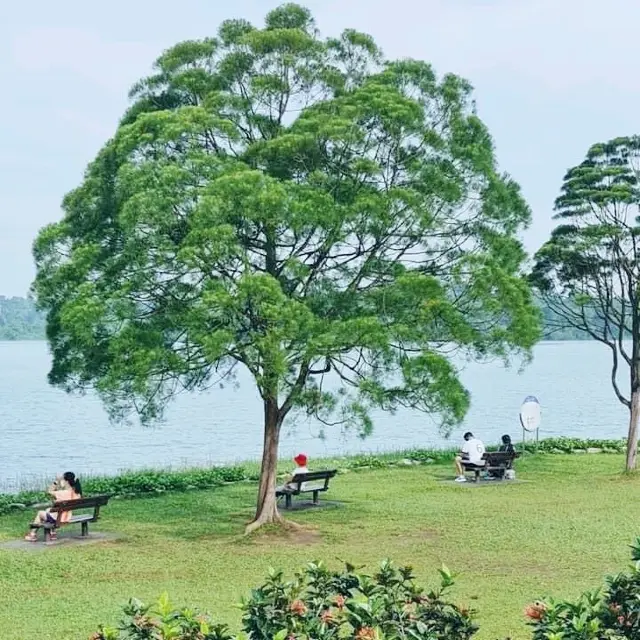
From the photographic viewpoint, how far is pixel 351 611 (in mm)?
4617

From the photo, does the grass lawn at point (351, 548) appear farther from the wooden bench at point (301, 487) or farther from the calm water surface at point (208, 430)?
the calm water surface at point (208, 430)

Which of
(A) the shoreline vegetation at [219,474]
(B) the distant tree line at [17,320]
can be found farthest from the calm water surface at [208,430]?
(B) the distant tree line at [17,320]

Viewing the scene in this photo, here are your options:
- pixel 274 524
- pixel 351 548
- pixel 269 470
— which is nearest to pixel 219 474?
pixel 269 470

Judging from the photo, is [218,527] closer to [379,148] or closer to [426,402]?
[426,402]

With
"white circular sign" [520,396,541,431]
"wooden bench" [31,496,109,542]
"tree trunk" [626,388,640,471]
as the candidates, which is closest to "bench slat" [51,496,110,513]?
"wooden bench" [31,496,109,542]

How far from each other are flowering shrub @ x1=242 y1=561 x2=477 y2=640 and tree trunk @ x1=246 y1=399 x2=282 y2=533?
908cm

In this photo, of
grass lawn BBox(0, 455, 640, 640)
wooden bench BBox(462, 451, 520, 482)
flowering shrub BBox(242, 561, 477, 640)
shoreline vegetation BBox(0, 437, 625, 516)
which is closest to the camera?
flowering shrub BBox(242, 561, 477, 640)

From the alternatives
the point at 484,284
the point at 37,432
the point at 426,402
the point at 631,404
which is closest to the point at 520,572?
the point at 426,402

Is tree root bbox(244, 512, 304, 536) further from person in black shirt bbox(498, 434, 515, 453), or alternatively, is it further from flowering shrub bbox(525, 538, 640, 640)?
flowering shrub bbox(525, 538, 640, 640)

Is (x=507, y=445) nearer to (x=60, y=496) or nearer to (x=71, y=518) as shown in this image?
(x=60, y=496)

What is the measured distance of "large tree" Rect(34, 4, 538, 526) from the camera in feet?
41.5

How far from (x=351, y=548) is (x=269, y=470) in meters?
2.29

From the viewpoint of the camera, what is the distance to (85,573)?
11.5 meters

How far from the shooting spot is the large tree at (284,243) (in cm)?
1265
